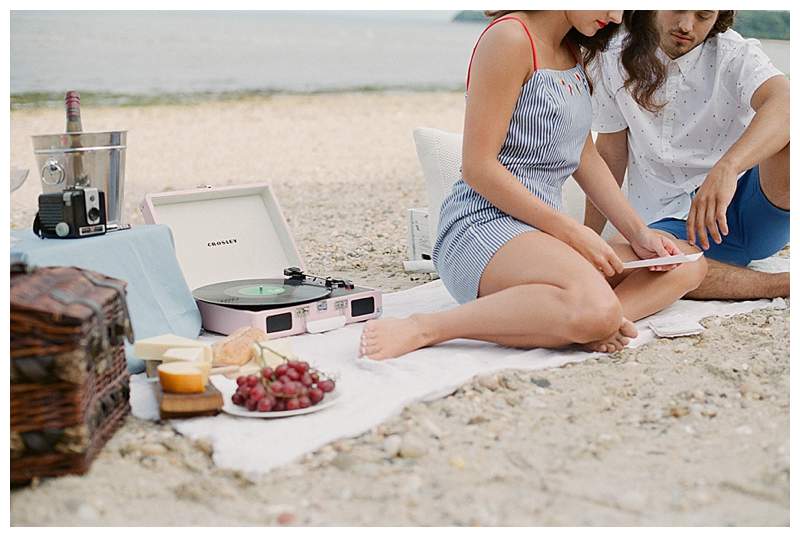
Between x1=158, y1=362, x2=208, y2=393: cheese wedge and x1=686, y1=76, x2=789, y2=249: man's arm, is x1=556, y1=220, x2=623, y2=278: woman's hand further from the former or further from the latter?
x1=158, y1=362, x2=208, y2=393: cheese wedge

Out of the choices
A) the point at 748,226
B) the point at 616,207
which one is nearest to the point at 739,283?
the point at 748,226

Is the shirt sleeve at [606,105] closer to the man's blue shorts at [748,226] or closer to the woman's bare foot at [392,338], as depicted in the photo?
the man's blue shorts at [748,226]

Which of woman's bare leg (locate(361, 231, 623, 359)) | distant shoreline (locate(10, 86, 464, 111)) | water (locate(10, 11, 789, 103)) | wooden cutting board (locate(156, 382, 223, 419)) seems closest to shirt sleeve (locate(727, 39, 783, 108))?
woman's bare leg (locate(361, 231, 623, 359))

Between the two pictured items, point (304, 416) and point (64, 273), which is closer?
point (64, 273)

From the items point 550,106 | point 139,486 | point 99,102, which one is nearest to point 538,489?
point 139,486

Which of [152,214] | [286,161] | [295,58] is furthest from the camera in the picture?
[295,58]

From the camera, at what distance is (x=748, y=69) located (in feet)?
10.3

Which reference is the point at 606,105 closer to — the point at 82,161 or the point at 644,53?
the point at 644,53

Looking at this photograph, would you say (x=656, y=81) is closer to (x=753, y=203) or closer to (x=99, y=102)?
(x=753, y=203)

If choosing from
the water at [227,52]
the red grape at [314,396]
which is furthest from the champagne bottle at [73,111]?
the water at [227,52]

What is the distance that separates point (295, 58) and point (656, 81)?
55.4ft

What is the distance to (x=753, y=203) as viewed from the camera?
324cm

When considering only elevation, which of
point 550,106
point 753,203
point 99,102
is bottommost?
point 99,102

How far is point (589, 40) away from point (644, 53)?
0.26 m
